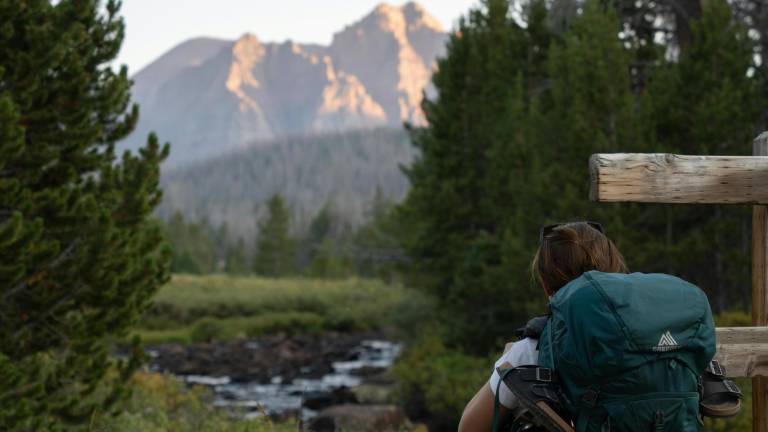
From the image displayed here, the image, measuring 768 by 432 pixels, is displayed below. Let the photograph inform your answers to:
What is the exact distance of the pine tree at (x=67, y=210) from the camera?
841 centimetres

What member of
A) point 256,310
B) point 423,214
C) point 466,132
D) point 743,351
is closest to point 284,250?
point 256,310

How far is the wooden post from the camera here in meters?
4.04

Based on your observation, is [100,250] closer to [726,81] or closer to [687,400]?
[687,400]

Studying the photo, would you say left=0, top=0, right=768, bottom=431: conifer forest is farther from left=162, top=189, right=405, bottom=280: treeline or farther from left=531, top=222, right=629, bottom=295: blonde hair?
left=162, top=189, right=405, bottom=280: treeline

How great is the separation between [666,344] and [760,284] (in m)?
1.57

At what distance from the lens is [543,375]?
288 cm

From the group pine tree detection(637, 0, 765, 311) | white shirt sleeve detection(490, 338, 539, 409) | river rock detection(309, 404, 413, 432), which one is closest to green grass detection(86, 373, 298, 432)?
river rock detection(309, 404, 413, 432)

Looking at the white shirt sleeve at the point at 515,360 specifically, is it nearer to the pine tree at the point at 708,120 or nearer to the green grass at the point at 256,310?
the pine tree at the point at 708,120

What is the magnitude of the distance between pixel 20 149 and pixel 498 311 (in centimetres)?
1617

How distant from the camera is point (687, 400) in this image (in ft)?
9.37

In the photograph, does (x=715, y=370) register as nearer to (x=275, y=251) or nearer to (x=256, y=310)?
(x=256, y=310)

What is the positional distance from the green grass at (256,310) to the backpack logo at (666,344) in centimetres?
3603

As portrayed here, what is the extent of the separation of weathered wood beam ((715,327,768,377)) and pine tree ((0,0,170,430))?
6.22 meters

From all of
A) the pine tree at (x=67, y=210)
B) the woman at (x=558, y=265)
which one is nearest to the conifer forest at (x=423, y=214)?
the pine tree at (x=67, y=210)
